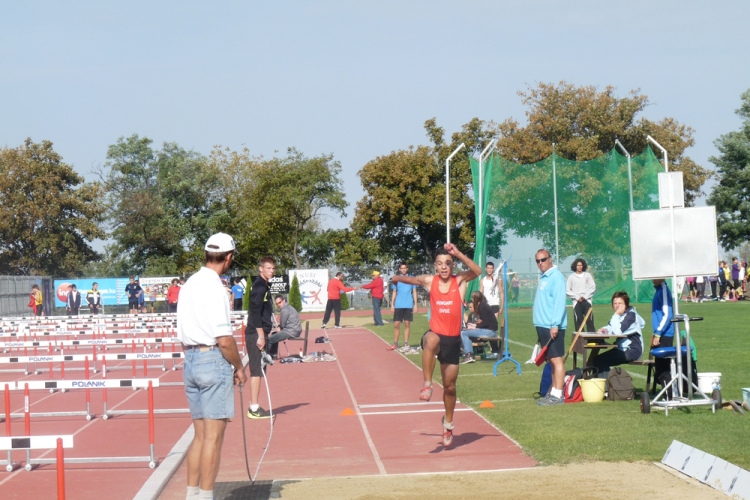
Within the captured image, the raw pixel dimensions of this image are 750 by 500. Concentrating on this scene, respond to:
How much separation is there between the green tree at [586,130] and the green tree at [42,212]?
27.5 metres

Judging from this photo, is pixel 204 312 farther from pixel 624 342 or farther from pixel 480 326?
pixel 480 326

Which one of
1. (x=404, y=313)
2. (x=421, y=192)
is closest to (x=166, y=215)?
(x=421, y=192)

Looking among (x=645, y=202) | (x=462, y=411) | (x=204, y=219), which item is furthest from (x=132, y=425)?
(x=204, y=219)

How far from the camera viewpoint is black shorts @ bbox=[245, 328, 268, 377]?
1134 cm

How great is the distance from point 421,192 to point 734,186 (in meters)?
19.4

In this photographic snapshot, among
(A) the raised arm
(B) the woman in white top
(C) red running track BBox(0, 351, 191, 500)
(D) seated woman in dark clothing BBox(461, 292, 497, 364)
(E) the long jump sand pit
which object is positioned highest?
(A) the raised arm

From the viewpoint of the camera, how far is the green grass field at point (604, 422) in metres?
8.34

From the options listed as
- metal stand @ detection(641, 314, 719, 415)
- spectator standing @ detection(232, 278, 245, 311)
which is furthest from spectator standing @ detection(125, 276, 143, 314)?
metal stand @ detection(641, 314, 719, 415)

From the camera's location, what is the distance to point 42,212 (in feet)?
191

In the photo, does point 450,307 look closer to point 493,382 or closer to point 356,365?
point 493,382

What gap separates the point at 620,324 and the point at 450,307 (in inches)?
169

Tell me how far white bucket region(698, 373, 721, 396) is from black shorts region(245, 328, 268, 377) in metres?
5.35

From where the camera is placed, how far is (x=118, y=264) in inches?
2731

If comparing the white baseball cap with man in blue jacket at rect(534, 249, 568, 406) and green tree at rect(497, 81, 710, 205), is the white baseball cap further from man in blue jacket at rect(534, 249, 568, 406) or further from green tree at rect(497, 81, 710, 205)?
green tree at rect(497, 81, 710, 205)
